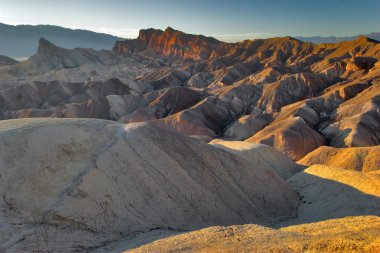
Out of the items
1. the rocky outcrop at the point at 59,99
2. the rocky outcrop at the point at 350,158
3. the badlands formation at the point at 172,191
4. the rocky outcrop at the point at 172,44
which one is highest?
the rocky outcrop at the point at 172,44

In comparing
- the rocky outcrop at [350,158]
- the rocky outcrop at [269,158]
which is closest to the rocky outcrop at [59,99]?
the rocky outcrop at [269,158]

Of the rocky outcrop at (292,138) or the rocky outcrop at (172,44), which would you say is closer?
the rocky outcrop at (292,138)

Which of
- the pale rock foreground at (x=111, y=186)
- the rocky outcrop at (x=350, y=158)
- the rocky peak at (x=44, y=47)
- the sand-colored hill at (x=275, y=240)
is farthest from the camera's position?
the rocky peak at (x=44, y=47)

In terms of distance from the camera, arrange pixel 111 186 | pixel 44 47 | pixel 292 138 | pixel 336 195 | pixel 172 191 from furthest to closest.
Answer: pixel 44 47 → pixel 292 138 → pixel 336 195 → pixel 172 191 → pixel 111 186

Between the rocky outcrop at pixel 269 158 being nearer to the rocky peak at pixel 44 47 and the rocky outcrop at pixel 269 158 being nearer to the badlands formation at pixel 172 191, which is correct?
the badlands formation at pixel 172 191

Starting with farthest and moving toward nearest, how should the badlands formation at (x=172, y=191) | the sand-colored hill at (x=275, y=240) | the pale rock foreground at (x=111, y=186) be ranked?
the pale rock foreground at (x=111, y=186) → the badlands formation at (x=172, y=191) → the sand-colored hill at (x=275, y=240)

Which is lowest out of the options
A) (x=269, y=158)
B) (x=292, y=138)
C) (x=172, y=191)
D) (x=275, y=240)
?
(x=292, y=138)

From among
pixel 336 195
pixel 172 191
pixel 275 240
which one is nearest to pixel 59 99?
pixel 172 191

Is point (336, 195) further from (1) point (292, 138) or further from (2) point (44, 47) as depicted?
(2) point (44, 47)

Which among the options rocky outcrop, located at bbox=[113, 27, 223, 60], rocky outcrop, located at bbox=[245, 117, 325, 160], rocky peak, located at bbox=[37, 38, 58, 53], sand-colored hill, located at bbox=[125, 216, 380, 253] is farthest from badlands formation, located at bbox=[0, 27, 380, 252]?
rocky outcrop, located at bbox=[113, 27, 223, 60]
